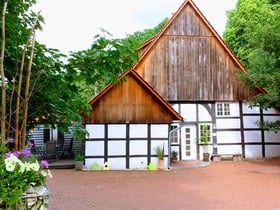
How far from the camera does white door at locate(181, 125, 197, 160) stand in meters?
17.8

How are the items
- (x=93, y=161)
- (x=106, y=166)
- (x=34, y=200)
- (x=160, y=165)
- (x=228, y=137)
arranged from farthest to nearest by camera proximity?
(x=228, y=137) → (x=93, y=161) → (x=106, y=166) → (x=160, y=165) → (x=34, y=200)

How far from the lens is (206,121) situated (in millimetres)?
18062

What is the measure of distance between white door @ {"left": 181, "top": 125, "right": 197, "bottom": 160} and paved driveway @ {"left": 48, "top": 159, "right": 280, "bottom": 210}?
3087mm

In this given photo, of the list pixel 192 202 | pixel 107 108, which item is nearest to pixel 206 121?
pixel 107 108

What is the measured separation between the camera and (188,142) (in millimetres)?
17906

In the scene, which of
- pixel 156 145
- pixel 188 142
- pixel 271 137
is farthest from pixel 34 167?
pixel 271 137

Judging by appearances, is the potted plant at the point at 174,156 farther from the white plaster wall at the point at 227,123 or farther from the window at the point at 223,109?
the window at the point at 223,109

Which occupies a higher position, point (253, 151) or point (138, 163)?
point (253, 151)

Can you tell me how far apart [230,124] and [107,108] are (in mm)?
7723

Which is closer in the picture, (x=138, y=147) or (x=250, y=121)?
(x=138, y=147)

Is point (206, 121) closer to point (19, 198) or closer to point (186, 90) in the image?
point (186, 90)

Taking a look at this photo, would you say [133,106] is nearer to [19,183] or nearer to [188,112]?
[188,112]

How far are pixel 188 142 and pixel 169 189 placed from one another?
855cm

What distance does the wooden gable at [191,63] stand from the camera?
58.9 feet
